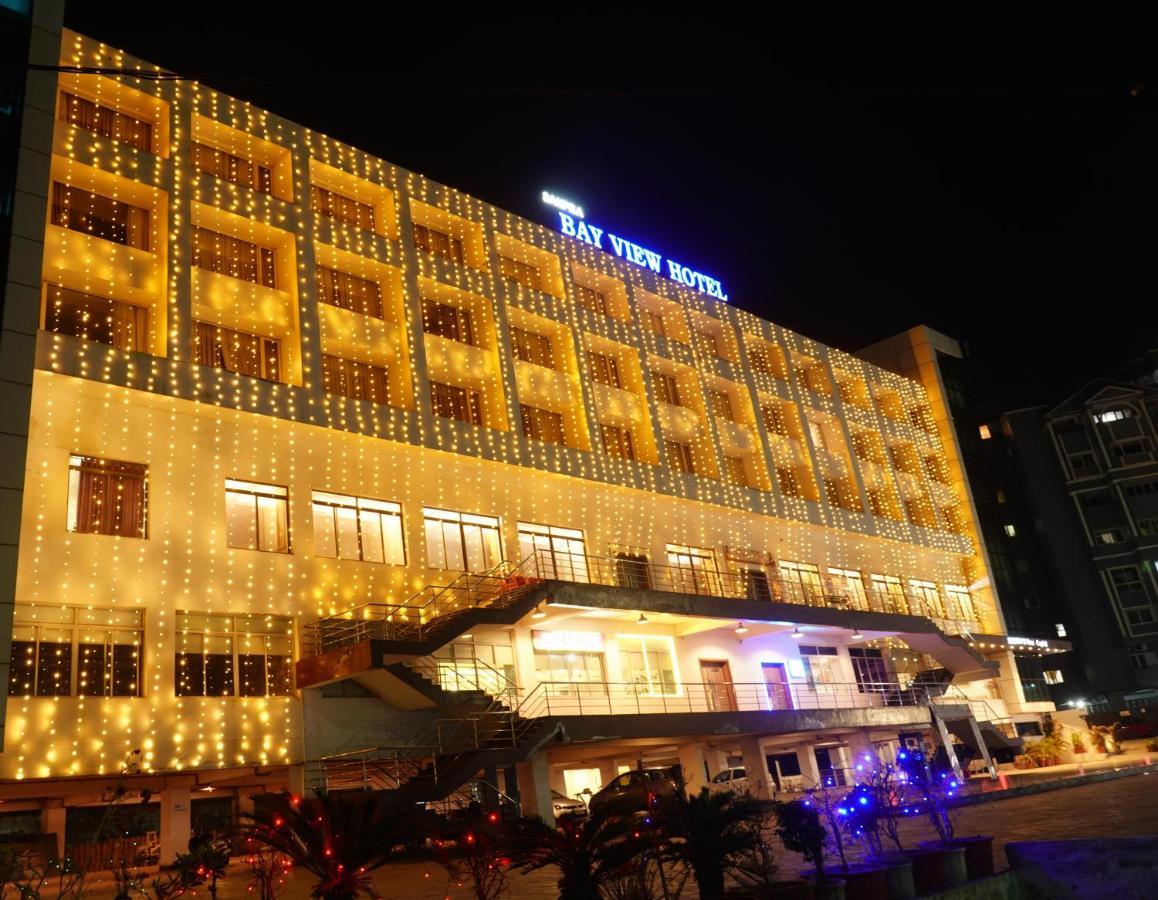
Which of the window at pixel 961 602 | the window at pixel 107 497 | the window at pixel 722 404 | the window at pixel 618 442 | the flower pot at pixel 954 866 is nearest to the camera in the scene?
the flower pot at pixel 954 866

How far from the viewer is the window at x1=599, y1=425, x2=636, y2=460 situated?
127ft

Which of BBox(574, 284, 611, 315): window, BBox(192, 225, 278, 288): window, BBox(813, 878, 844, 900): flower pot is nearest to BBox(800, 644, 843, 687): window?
BBox(574, 284, 611, 315): window

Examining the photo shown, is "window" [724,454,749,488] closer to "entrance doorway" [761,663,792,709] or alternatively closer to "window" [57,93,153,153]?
"entrance doorway" [761,663,792,709]

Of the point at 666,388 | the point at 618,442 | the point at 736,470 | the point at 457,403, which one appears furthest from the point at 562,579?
the point at 736,470

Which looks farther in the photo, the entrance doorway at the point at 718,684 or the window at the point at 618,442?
the window at the point at 618,442

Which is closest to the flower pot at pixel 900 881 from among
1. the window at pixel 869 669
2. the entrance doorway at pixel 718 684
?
the entrance doorway at pixel 718 684

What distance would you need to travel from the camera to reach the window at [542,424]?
1412 inches

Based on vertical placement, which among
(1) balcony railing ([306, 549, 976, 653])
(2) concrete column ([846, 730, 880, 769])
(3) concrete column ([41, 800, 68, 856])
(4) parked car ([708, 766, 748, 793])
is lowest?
(4) parked car ([708, 766, 748, 793])

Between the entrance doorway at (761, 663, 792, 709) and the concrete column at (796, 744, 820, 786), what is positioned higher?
the entrance doorway at (761, 663, 792, 709)

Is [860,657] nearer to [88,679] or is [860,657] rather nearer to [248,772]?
[248,772]

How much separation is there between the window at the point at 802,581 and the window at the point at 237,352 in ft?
79.9

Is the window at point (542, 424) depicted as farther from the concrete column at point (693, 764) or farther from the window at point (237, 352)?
the concrete column at point (693, 764)

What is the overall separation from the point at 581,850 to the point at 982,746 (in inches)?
1312

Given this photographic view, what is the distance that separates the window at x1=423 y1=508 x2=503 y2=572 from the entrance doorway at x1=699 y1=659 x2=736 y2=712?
1012cm
